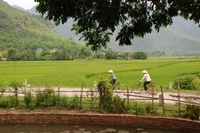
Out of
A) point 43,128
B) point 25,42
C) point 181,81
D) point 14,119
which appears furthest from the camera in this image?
point 25,42

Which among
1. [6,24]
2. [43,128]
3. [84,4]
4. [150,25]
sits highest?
[6,24]

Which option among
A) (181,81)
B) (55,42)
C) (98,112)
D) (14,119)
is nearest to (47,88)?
(14,119)

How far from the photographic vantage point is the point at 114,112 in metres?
8.84

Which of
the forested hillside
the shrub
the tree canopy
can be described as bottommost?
the shrub

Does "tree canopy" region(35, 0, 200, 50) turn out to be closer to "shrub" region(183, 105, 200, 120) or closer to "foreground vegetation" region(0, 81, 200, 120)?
"shrub" region(183, 105, 200, 120)

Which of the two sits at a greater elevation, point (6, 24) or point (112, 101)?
point (6, 24)

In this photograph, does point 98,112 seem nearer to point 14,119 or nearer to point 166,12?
point 14,119

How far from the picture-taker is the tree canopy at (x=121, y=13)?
168 inches

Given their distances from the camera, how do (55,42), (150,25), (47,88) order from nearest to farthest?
(150,25)
(47,88)
(55,42)

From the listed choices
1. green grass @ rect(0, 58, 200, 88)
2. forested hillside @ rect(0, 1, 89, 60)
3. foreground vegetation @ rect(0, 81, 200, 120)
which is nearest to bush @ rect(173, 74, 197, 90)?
green grass @ rect(0, 58, 200, 88)

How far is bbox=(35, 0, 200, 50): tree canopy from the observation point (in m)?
4.27

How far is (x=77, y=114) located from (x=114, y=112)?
4.67 ft

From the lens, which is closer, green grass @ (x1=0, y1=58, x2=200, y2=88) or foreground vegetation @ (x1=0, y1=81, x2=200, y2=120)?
foreground vegetation @ (x1=0, y1=81, x2=200, y2=120)

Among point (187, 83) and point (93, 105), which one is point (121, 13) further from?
point (187, 83)
